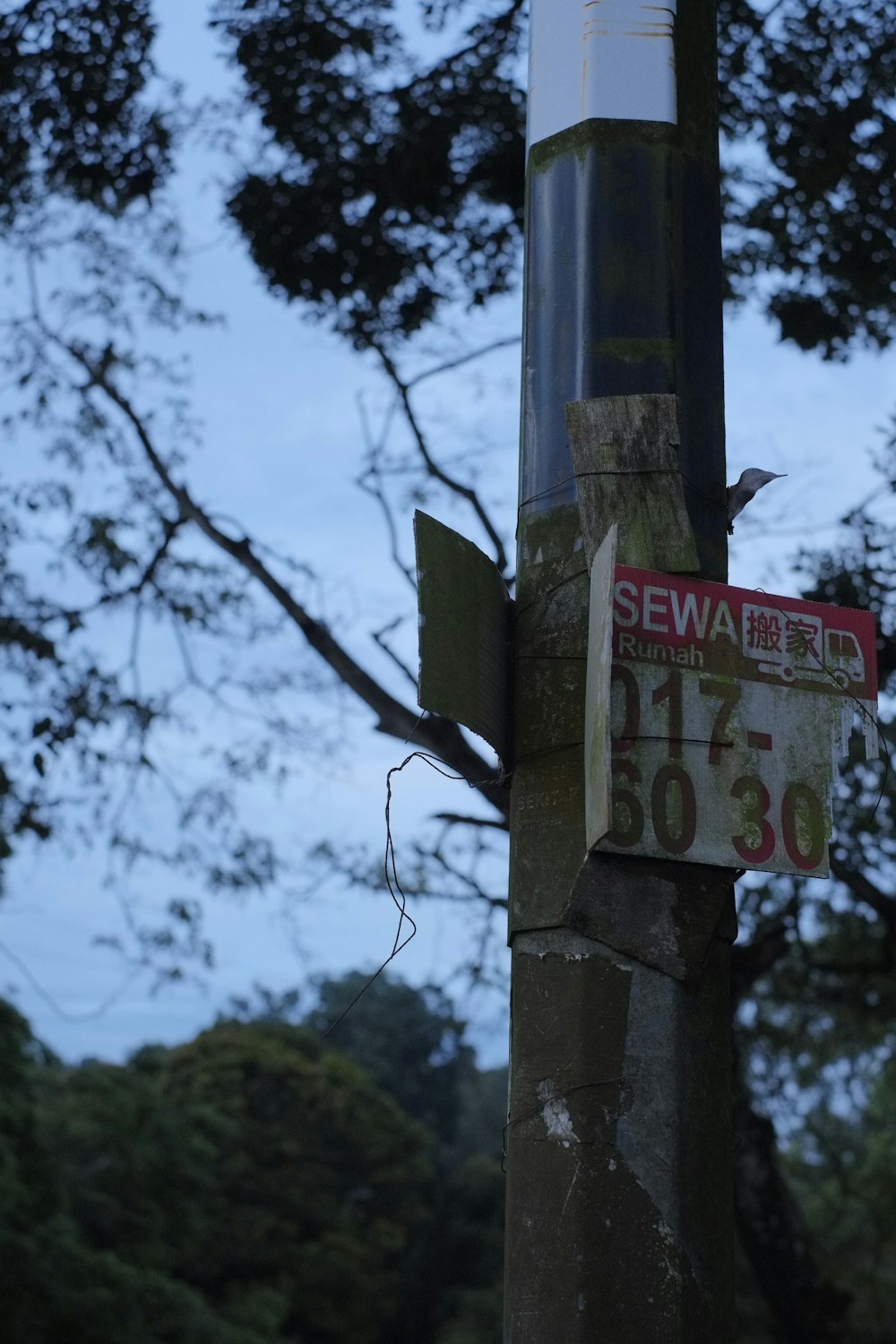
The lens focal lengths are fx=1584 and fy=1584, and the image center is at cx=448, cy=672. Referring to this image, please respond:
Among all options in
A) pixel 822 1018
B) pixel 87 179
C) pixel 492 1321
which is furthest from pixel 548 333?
pixel 492 1321

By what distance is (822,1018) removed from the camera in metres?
14.8

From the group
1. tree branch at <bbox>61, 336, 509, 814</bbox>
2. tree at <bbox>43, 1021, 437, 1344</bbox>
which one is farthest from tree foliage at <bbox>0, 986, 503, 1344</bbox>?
tree branch at <bbox>61, 336, 509, 814</bbox>

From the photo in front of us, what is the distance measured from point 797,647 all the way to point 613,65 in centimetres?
109

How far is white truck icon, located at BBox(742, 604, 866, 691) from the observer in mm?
2326

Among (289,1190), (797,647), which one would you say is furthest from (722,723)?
(289,1190)

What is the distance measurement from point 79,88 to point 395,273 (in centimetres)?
209

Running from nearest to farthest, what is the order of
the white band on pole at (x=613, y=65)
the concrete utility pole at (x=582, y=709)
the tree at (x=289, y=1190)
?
the concrete utility pole at (x=582, y=709) < the white band on pole at (x=613, y=65) < the tree at (x=289, y=1190)

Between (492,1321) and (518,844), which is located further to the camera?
(492,1321)

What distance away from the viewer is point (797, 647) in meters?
2.37

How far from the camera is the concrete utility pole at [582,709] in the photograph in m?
2.09

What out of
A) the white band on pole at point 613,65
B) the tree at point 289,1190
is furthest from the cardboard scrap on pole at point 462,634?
the tree at point 289,1190

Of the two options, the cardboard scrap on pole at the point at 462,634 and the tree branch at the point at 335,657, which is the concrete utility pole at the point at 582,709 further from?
the tree branch at the point at 335,657

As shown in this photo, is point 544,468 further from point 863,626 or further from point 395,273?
point 395,273

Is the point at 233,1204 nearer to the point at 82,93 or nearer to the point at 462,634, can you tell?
the point at 82,93
